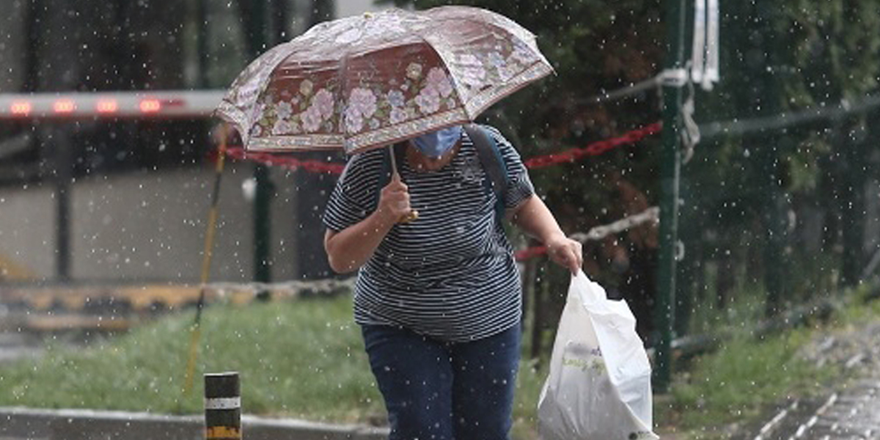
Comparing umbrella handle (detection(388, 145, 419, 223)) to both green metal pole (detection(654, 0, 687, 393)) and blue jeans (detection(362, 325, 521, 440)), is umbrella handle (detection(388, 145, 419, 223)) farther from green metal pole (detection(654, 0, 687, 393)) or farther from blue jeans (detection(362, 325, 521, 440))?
green metal pole (detection(654, 0, 687, 393))

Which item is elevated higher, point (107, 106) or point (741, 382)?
point (107, 106)

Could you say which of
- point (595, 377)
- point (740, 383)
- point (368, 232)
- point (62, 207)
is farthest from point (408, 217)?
point (62, 207)

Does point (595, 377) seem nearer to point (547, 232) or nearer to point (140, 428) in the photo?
point (547, 232)

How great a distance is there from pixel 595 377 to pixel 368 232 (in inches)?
34.6

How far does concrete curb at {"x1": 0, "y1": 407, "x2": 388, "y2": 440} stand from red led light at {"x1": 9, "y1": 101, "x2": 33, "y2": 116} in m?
6.01

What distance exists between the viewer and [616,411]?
5750 mm

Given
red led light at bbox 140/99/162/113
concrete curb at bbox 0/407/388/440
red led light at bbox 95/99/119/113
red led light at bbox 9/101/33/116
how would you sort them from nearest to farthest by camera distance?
concrete curb at bbox 0/407/388/440, red led light at bbox 140/99/162/113, red led light at bbox 95/99/119/113, red led light at bbox 9/101/33/116

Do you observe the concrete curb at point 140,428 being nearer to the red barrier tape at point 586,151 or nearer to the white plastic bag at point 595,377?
the red barrier tape at point 586,151

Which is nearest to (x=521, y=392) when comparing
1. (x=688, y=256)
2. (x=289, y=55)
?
(x=688, y=256)

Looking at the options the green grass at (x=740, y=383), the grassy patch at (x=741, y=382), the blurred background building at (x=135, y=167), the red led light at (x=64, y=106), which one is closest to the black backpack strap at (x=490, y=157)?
the green grass at (x=740, y=383)

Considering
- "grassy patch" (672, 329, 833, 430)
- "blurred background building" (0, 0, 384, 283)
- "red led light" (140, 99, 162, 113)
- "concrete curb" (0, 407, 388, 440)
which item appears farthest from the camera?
"red led light" (140, 99, 162, 113)

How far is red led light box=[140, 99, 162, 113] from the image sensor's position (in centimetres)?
1495

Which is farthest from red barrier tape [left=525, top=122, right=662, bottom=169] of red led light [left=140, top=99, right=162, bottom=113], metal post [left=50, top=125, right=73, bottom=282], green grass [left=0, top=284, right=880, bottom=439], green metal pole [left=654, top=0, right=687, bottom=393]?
metal post [left=50, top=125, right=73, bottom=282]

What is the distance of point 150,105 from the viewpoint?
14984 mm
